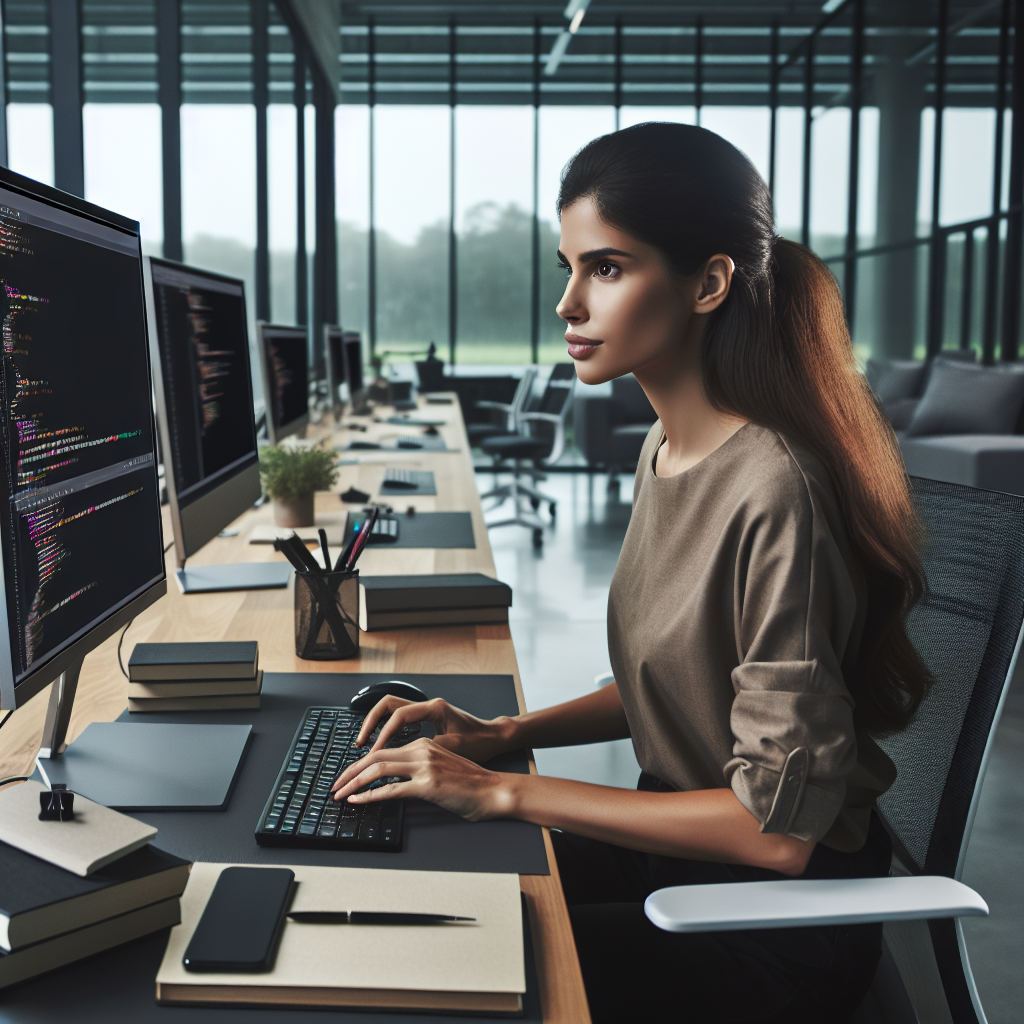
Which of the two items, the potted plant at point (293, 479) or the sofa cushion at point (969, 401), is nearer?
the potted plant at point (293, 479)

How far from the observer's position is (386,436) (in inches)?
191

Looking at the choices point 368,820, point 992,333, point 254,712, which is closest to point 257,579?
point 254,712

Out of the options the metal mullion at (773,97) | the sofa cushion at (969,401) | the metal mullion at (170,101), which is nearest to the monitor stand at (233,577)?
the metal mullion at (170,101)

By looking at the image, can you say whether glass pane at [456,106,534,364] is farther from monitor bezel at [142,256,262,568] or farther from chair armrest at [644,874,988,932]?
chair armrest at [644,874,988,932]

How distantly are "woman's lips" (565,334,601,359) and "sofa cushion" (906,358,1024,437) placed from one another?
5.63 metres

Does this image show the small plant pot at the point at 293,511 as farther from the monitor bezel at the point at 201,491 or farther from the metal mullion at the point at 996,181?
the metal mullion at the point at 996,181

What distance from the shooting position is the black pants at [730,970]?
98 centimetres

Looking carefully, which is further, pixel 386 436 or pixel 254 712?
pixel 386 436

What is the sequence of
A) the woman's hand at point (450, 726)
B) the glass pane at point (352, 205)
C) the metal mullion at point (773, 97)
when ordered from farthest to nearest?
1. the metal mullion at point (773, 97)
2. the glass pane at point (352, 205)
3. the woman's hand at point (450, 726)

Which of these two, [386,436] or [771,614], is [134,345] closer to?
[771,614]

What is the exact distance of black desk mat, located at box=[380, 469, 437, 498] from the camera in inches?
120

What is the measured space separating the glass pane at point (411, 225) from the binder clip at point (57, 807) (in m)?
8.33

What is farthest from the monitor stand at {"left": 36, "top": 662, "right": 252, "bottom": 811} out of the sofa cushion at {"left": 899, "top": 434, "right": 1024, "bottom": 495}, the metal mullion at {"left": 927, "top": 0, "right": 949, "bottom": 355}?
the metal mullion at {"left": 927, "top": 0, "right": 949, "bottom": 355}

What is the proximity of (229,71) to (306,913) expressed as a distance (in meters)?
5.04
